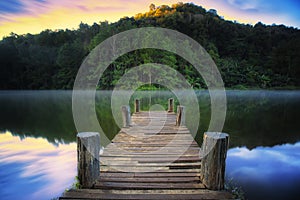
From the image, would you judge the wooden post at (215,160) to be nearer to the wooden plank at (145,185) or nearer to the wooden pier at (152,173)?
the wooden pier at (152,173)

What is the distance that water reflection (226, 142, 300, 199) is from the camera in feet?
13.6

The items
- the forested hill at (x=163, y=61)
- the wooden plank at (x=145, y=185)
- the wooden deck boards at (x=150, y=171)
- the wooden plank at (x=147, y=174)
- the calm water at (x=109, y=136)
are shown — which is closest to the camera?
the wooden deck boards at (x=150, y=171)

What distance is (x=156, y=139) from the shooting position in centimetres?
501

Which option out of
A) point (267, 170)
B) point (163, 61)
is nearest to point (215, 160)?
point (267, 170)

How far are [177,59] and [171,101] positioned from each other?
86.7 feet

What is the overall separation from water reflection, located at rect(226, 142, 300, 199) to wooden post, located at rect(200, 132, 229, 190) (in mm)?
1906

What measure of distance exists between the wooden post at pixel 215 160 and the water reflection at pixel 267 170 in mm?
1906

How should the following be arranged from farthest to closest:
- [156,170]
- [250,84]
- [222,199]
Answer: [250,84] → [156,170] → [222,199]

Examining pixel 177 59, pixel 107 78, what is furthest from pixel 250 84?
pixel 107 78

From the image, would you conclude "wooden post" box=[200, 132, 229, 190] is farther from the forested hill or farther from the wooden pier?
the forested hill

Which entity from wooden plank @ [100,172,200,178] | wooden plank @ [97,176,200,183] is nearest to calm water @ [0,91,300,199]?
wooden plank @ [100,172,200,178]

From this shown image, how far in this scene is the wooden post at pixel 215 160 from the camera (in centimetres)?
250

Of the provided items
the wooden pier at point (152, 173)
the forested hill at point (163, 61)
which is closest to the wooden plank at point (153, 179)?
the wooden pier at point (152, 173)

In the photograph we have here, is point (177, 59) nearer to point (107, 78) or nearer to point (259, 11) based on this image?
point (107, 78)
